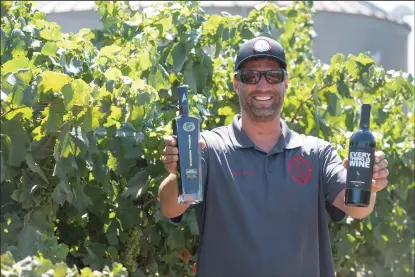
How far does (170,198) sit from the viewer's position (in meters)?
3.68

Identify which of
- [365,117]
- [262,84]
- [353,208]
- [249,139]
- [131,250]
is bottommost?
[131,250]

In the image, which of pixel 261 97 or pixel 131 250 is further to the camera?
pixel 131 250

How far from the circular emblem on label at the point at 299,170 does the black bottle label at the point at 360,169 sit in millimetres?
254

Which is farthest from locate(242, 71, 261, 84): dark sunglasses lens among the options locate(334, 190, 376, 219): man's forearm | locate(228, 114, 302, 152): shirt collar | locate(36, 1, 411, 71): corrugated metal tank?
locate(36, 1, 411, 71): corrugated metal tank

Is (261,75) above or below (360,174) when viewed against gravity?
above

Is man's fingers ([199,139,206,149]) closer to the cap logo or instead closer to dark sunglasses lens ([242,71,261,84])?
dark sunglasses lens ([242,71,261,84])

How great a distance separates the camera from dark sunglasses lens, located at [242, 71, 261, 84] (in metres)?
3.85

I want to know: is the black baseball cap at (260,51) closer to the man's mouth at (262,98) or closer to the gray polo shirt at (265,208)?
the man's mouth at (262,98)

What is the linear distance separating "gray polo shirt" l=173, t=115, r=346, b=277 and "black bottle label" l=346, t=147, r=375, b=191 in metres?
0.18

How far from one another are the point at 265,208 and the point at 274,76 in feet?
1.87

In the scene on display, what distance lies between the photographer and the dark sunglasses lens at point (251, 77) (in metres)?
3.85

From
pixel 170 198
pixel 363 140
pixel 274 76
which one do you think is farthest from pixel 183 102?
pixel 363 140

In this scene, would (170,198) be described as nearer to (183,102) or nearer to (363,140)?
(183,102)

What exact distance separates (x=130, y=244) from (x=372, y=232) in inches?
74.8
